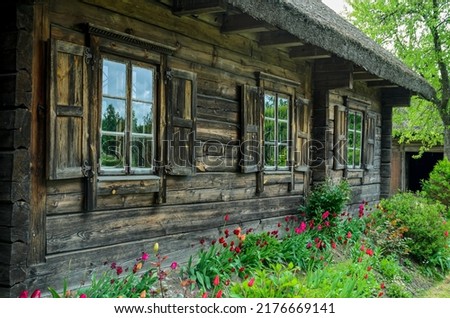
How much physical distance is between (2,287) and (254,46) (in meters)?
4.25

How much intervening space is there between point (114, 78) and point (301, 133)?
12.6ft

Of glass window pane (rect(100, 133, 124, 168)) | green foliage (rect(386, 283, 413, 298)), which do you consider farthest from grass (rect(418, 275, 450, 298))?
glass window pane (rect(100, 133, 124, 168))

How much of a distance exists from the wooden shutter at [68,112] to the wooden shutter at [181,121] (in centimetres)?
104

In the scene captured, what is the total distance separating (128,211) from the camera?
4.79m

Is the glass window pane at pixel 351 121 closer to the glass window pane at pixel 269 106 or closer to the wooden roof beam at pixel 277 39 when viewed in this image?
the glass window pane at pixel 269 106

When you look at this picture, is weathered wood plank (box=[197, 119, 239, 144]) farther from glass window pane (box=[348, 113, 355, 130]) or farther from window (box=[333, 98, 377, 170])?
glass window pane (box=[348, 113, 355, 130])

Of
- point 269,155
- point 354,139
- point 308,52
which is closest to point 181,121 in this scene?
point 269,155

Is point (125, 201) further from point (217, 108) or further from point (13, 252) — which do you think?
point (217, 108)

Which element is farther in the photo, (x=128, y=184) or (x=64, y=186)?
(x=128, y=184)

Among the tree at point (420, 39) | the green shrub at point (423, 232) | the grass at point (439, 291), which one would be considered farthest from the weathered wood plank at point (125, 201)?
the tree at point (420, 39)

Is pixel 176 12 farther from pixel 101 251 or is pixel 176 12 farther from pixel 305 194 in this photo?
pixel 305 194

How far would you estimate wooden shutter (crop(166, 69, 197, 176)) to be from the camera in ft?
16.8

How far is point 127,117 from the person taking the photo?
470 cm

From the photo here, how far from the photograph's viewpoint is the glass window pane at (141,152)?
15.8 ft
